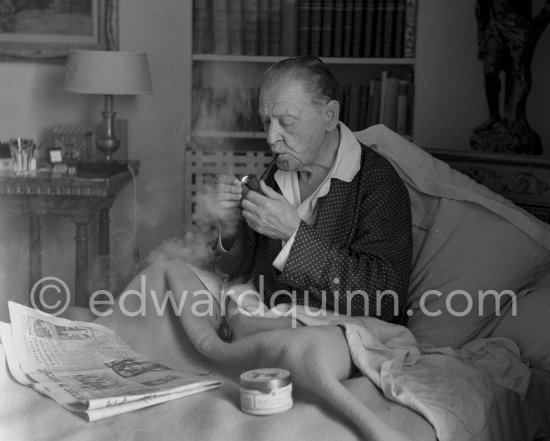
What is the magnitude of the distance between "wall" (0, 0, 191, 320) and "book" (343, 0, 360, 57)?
0.48 metres

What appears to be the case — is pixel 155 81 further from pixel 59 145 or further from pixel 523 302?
pixel 523 302

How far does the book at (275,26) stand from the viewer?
2.33 meters

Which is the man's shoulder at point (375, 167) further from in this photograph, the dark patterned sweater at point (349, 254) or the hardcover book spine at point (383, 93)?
the hardcover book spine at point (383, 93)

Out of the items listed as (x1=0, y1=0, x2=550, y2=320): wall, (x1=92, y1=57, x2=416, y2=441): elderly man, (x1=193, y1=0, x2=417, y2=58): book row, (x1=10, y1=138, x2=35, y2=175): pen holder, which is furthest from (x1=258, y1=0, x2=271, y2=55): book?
(x1=92, y1=57, x2=416, y2=441): elderly man

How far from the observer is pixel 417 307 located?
1349mm

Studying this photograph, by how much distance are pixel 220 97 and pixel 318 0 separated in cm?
44

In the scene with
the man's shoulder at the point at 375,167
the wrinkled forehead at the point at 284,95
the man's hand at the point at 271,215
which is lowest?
the man's hand at the point at 271,215

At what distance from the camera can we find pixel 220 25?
2393mm

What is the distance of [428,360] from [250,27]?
1.45 m

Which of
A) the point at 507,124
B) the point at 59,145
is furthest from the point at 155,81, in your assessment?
the point at 507,124

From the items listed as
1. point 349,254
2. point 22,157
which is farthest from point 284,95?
point 22,157

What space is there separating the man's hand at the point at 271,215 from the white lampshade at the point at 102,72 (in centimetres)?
120

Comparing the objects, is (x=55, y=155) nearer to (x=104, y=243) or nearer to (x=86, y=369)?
(x=104, y=243)

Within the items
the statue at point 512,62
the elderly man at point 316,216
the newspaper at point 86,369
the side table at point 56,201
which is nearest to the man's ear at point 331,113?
the elderly man at point 316,216
